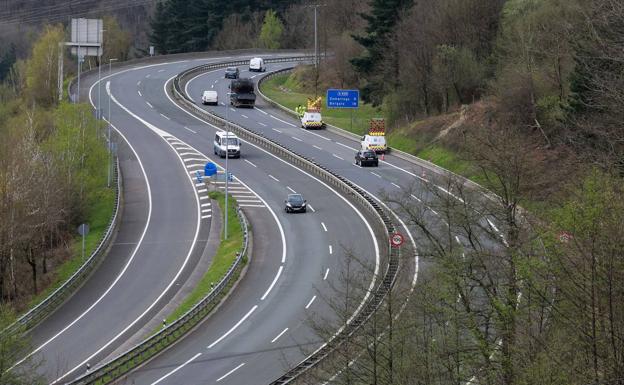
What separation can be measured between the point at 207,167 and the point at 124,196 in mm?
5544

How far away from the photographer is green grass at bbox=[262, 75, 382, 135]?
86.2 meters

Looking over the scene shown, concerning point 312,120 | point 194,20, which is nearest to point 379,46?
point 312,120

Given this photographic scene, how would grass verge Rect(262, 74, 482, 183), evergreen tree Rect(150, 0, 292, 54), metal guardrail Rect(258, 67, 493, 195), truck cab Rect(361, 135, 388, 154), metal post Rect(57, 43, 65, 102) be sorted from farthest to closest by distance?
evergreen tree Rect(150, 0, 292, 54) < metal post Rect(57, 43, 65, 102) < truck cab Rect(361, 135, 388, 154) < grass verge Rect(262, 74, 482, 183) < metal guardrail Rect(258, 67, 493, 195)

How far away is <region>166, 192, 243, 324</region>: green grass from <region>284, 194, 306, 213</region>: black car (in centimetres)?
293

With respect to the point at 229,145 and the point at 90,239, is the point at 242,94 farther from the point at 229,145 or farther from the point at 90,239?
the point at 90,239

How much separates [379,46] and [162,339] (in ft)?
174

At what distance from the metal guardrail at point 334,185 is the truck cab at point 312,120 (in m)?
4.97

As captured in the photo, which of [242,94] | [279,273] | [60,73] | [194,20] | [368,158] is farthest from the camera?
[194,20]

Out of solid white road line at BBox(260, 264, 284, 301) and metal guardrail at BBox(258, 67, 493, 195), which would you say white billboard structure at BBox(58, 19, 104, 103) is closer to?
metal guardrail at BBox(258, 67, 493, 195)

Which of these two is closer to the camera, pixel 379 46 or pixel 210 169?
pixel 210 169

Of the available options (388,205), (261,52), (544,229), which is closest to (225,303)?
(388,205)

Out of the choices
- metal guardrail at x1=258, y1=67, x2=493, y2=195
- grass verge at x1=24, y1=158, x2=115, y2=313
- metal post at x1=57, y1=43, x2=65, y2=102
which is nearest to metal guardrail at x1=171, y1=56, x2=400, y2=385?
metal guardrail at x1=258, y1=67, x2=493, y2=195

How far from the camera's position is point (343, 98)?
8475 centimetres

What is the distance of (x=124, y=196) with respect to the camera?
67.2m
